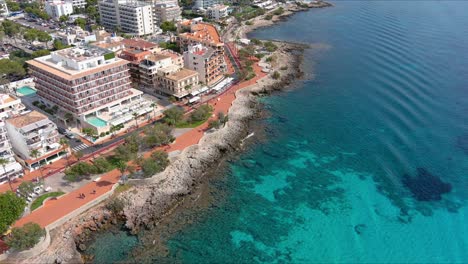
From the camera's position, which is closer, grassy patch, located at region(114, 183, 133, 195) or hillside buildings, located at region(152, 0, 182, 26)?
grassy patch, located at region(114, 183, 133, 195)

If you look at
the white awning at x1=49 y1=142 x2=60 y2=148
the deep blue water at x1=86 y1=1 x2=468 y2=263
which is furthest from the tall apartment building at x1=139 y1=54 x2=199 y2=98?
the white awning at x1=49 y1=142 x2=60 y2=148

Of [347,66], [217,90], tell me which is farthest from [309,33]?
[217,90]

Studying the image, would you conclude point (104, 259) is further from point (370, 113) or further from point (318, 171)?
point (370, 113)

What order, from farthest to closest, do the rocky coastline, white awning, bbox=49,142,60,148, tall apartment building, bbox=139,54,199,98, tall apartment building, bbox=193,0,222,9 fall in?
tall apartment building, bbox=193,0,222,9 < tall apartment building, bbox=139,54,199,98 < white awning, bbox=49,142,60,148 < the rocky coastline

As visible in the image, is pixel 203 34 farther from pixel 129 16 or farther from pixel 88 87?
pixel 88 87

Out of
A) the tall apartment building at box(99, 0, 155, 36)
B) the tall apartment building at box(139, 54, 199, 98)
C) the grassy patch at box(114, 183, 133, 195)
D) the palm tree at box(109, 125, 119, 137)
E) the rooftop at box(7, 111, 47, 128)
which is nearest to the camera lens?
the grassy patch at box(114, 183, 133, 195)

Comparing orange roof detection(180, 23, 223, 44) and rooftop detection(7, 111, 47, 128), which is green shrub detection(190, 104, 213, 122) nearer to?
rooftop detection(7, 111, 47, 128)

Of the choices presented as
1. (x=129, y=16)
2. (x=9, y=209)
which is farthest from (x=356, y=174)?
(x=129, y=16)
